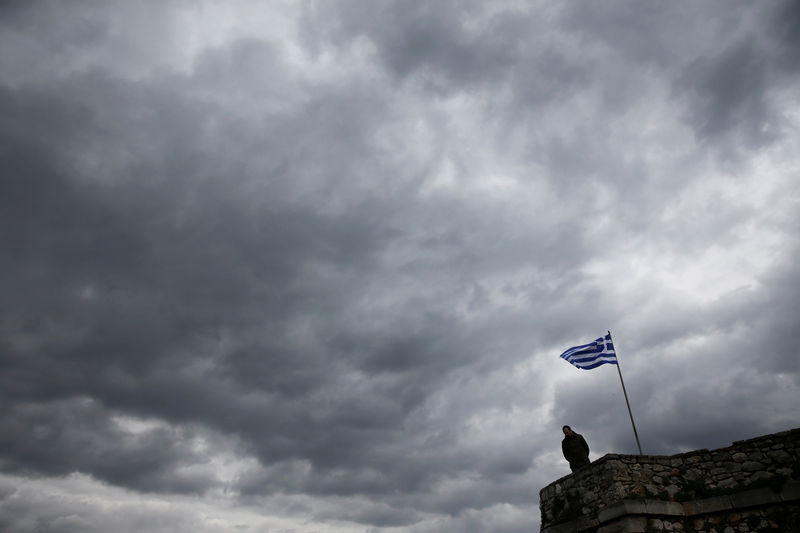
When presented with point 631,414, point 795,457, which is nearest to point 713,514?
point 795,457

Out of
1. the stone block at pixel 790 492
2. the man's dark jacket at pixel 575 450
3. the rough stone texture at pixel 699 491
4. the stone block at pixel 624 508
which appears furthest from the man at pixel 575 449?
the stone block at pixel 790 492

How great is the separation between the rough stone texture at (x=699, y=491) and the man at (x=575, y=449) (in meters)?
1.65

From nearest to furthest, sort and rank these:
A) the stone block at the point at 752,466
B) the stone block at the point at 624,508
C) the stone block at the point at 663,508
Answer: the stone block at the point at 752,466, the stone block at the point at 624,508, the stone block at the point at 663,508

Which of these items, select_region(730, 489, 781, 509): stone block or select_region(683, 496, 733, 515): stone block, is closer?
select_region(730, 489, 781, 509): stone block

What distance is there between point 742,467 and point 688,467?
4.74 ft

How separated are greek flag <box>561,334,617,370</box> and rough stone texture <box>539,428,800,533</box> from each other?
17.7ft

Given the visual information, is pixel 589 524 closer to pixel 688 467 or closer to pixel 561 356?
pixel 688 467

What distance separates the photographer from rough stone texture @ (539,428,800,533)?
1442 cm

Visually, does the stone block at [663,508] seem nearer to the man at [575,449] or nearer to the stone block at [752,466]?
the stone block at [752,466]

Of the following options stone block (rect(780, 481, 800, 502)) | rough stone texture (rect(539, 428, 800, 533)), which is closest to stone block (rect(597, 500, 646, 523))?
rough stone texture (rect(539, 428, 800, 533))

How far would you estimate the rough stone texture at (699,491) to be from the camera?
14422 millimetres

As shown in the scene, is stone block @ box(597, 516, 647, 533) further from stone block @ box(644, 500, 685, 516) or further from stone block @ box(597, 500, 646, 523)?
stone block @ box(644, 500, 685, 516)

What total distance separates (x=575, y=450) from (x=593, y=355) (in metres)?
4.43

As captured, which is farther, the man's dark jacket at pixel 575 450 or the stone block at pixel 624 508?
the man's dark jacket at pixel 575 450
